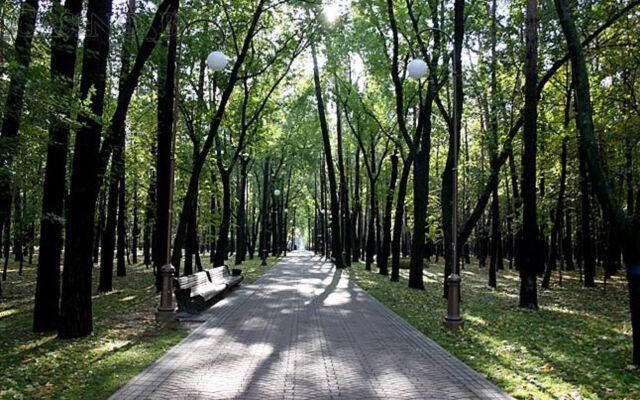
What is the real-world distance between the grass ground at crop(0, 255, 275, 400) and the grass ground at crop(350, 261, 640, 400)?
4.78m

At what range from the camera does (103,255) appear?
17.2 metres

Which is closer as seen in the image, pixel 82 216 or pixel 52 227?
pixel 82 216

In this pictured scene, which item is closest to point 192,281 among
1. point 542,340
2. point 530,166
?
point 542,340

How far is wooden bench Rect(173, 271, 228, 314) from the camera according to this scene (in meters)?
12.0

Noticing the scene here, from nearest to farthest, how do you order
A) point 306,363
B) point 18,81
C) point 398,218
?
point 18,81 < point 306,363 < point 398,218

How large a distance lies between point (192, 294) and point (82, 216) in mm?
4211

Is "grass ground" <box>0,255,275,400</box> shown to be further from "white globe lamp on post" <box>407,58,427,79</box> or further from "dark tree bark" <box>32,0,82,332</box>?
"white globe lamp on post" <box>407,58,427,79</box>

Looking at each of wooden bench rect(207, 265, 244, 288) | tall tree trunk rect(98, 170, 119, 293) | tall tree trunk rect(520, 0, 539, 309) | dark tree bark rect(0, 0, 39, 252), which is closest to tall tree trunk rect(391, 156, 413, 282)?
wooden bench rect(207, 265, 244, 288)

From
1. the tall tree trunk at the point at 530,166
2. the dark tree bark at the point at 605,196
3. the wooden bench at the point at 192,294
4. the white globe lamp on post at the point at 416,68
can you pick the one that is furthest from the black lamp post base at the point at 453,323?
the wooden bench at the point at 192,294

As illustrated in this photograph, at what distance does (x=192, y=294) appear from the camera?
12.6 meters

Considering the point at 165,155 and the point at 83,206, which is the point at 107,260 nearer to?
the point at 165,155

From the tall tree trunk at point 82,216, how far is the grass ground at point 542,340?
6182 millimetres

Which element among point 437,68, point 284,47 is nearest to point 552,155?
point 437,68

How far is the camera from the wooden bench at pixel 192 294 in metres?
12.0
